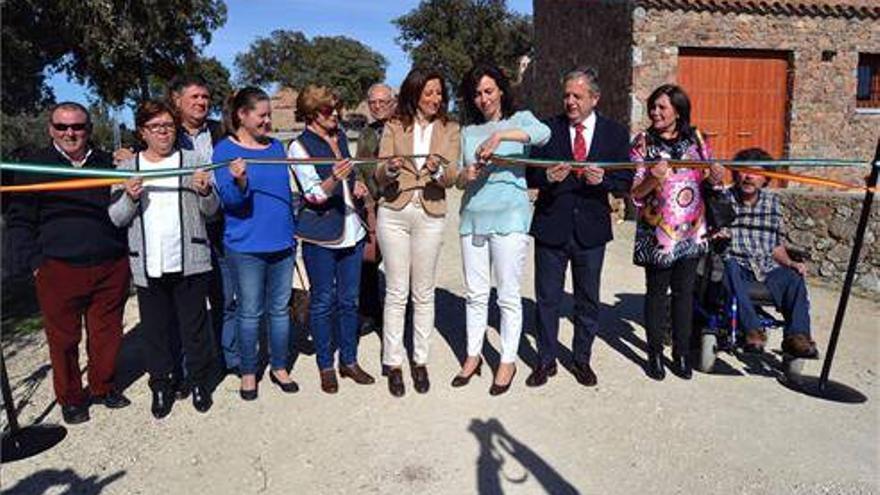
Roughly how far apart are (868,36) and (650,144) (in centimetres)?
1244

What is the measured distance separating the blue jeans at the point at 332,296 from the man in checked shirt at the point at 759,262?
261 centimetres

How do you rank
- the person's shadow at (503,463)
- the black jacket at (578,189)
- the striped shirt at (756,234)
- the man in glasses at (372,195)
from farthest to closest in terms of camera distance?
1. the striped shirt at (756,234)
2. the man in glasses at (372,195)
3. the black jacket at (578,189)
4. the person's shadow at (503,463)

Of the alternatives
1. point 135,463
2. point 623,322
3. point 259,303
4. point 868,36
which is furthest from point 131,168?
point 868,36

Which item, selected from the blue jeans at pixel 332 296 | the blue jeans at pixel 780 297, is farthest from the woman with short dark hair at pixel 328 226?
the blue jeans at pixel 780 297

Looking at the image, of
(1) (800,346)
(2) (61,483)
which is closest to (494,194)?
(1) (800,346)

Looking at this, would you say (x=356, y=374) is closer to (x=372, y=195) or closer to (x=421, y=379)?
(x=421, y=379)

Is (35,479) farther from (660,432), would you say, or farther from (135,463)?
(660,432)

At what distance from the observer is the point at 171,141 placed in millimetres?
4207

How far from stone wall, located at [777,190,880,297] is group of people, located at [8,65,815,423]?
3.57 meters

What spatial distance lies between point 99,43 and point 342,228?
554 inches

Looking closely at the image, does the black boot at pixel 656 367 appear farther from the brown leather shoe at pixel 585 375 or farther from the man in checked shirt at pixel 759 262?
the man in checked shirt at pixel 759 262

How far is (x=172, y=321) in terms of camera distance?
4.55m

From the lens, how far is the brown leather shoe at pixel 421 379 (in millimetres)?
4754

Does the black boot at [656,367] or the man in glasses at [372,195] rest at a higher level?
the man in glasses at [372,195]
